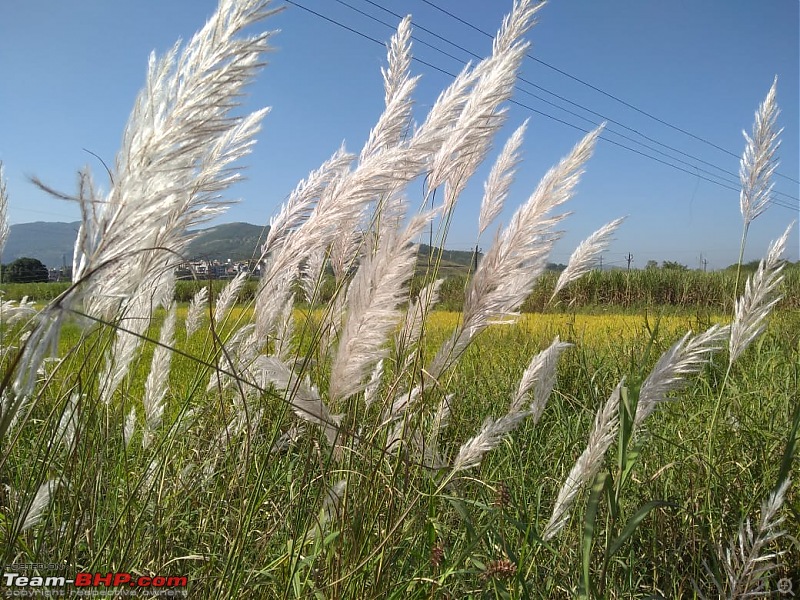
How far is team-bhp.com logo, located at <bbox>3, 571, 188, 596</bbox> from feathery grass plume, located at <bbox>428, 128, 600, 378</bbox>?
2.86 feet

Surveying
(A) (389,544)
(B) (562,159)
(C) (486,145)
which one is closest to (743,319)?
(B) (562,159)

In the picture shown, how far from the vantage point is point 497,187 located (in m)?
1.73

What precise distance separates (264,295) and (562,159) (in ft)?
3.42

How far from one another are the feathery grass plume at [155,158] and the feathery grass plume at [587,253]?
1.25 metres

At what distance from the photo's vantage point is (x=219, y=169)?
1.16 metres

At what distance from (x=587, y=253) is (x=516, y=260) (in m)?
0.58

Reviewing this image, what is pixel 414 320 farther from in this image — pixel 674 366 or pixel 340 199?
pixel 674 366

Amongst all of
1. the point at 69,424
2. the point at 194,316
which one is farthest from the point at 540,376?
the point at 194,316

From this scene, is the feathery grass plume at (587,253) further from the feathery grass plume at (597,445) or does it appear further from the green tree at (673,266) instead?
the green tree at (673,266)

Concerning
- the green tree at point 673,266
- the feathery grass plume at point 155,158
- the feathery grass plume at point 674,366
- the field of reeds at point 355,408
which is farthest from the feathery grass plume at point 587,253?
the green tree at point 673,266

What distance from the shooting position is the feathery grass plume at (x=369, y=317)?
1.17 metres

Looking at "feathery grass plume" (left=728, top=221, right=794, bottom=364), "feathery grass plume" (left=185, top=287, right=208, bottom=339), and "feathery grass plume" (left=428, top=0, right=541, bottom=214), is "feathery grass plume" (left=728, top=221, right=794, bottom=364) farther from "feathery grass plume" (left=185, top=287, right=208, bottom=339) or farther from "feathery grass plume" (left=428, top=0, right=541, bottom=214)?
"feathery grass plume" (left=185, top=287, right=208, bottom=339)

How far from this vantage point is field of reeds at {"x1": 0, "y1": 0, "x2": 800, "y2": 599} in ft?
2.60

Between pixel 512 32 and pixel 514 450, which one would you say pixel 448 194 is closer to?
pixel 512 32
